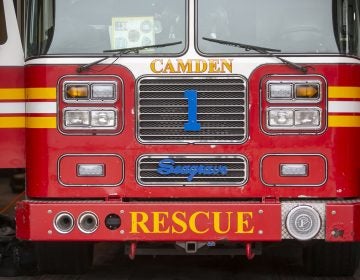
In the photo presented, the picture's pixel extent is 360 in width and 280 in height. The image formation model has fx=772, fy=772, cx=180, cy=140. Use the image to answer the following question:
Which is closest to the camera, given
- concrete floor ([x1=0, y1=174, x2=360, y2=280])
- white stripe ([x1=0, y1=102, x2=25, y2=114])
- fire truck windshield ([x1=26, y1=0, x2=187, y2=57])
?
fire truck windshield ([x1=26, y1=0, x2=187, y2=57])

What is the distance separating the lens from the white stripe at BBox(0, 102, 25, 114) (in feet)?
20.4

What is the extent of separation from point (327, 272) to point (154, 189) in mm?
1875

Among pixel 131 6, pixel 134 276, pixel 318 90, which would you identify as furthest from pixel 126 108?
pixel 134 276

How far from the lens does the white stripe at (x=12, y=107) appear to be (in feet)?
20.4

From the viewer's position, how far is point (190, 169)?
577 cm

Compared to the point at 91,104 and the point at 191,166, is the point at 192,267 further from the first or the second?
the point at 91,104

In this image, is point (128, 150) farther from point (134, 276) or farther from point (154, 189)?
point (134, 276)

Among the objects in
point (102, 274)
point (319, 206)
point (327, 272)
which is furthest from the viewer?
point (102, 274)

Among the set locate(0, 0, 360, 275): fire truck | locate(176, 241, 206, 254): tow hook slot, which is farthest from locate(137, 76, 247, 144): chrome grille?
locate(176, 241, 206, 254): tow hook slot

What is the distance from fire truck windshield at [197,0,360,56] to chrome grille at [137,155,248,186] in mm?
800

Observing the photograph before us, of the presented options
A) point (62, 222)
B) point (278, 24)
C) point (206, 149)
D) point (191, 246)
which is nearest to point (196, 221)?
point (191, 246)

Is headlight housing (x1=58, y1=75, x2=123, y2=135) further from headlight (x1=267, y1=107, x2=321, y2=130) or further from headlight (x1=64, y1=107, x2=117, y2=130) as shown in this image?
headlight (x1=267, y1=107, x2=321, y2=130)

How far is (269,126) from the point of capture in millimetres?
5770

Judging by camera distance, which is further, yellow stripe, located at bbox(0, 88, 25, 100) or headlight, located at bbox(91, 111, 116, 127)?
yellow stripe, located at bbox(0, 88, 25, 100)
